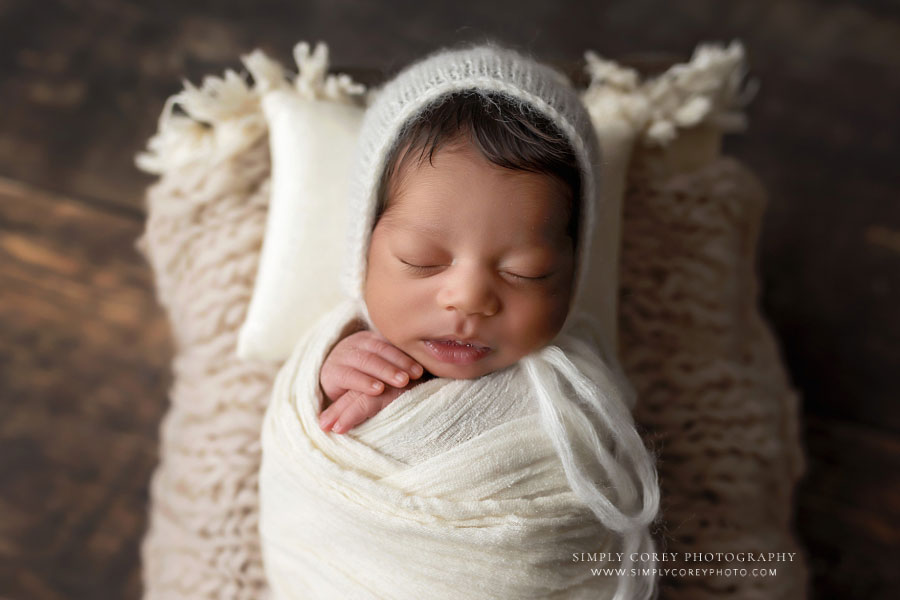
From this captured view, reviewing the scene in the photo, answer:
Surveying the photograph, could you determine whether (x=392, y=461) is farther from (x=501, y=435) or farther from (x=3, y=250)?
(x=3, y=250)

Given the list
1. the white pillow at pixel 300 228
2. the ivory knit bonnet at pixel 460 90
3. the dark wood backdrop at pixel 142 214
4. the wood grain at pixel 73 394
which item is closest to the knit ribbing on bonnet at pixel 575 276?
the ivory knit bonnet at pixel 460 90

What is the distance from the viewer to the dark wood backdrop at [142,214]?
1.73m

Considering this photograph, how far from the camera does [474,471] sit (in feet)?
3.38

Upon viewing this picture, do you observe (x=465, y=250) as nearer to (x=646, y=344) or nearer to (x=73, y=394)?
(x=646, y=344)

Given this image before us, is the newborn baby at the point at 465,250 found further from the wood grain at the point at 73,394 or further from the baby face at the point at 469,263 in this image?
the wood grain at the point at 73,394

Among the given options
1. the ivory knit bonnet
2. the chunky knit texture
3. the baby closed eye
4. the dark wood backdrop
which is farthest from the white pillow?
the dark wood backdrop

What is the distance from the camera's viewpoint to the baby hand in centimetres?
108

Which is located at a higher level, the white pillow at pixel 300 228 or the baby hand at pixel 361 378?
the white pillow at pixel 300 228

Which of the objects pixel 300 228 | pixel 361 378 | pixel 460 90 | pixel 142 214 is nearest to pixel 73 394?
pixel 142 214

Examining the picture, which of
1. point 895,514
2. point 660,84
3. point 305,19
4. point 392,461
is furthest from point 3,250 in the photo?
point 895,514

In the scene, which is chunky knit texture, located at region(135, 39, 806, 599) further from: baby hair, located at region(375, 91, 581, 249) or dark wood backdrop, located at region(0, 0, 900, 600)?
baby hair, located at region(375, 91, 581, 249)

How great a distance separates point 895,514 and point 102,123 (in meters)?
2.15

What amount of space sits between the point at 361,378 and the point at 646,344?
0.62 m

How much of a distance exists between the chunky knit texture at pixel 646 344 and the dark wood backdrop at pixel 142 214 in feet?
1.13
